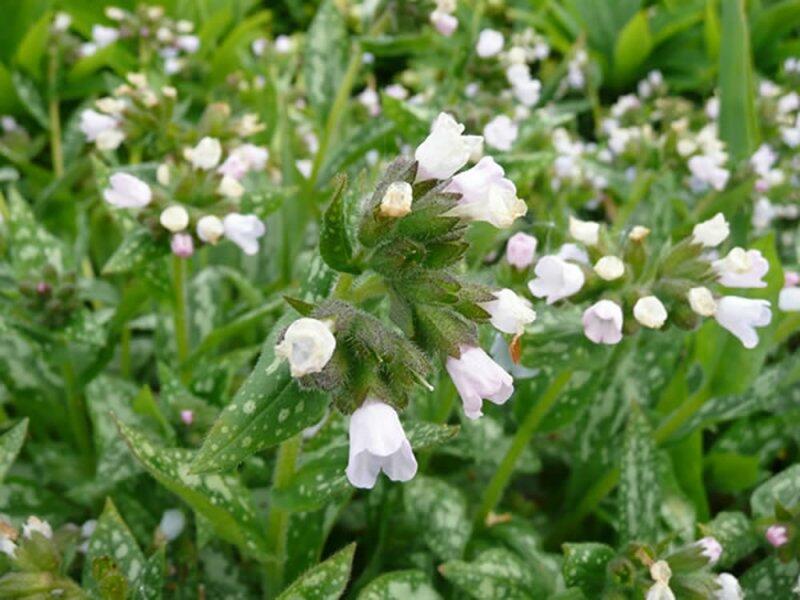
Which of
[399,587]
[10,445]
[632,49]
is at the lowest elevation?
[632,49]

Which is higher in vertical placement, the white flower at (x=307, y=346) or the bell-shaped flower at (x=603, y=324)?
the white flower at (x=307, y=346)

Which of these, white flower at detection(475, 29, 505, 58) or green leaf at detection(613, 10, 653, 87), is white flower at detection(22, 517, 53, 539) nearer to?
white flower at detection(475, 29, 505, 58)

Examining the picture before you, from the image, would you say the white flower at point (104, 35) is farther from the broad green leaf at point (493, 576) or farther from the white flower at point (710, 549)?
the white flower at point (710, 549)

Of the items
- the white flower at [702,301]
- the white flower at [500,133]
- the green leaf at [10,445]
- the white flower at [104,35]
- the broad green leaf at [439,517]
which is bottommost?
the broad green leaf at [439,517]

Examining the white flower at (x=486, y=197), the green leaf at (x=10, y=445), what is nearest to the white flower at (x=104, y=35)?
the green leaf at (x=10, y=445)

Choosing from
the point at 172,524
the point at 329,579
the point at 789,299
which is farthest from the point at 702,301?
the point at 172,524

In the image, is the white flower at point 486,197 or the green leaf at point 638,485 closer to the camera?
the white flower at point 486,197

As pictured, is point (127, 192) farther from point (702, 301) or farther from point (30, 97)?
point (30, 97)
